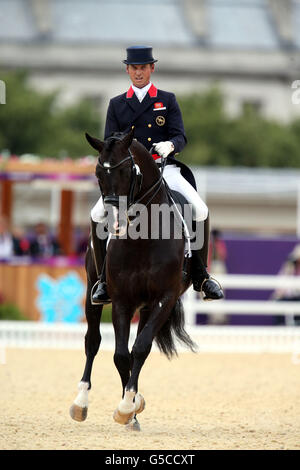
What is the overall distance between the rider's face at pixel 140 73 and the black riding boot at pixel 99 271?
1286 mm

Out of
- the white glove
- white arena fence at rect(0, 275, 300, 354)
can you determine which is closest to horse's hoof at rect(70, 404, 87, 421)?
the white glove

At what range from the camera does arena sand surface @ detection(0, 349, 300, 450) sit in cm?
795

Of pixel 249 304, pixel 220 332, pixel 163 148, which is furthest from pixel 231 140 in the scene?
pixel 163 148

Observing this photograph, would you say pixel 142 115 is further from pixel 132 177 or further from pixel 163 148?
pixel 132 177

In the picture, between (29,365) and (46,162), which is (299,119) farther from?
(29,365)

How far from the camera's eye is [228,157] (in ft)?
134

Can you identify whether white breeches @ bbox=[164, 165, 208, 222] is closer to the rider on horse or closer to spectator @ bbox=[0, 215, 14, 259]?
the rider on horse

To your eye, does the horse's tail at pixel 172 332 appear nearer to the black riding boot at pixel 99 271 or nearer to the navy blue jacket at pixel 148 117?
the black riding boot at pixel 99 271

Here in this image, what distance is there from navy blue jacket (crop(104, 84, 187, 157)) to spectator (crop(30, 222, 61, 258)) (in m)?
9.23

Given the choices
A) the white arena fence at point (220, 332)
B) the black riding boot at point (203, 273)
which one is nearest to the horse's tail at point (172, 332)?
the black riding boot at point (203, 273)

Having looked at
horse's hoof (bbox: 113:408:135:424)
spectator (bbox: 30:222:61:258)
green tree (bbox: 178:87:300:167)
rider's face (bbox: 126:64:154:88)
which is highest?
green tree (bbox: 178:87:300:167)

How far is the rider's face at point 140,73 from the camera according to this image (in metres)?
8.96

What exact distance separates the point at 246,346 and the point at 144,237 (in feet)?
29.8
